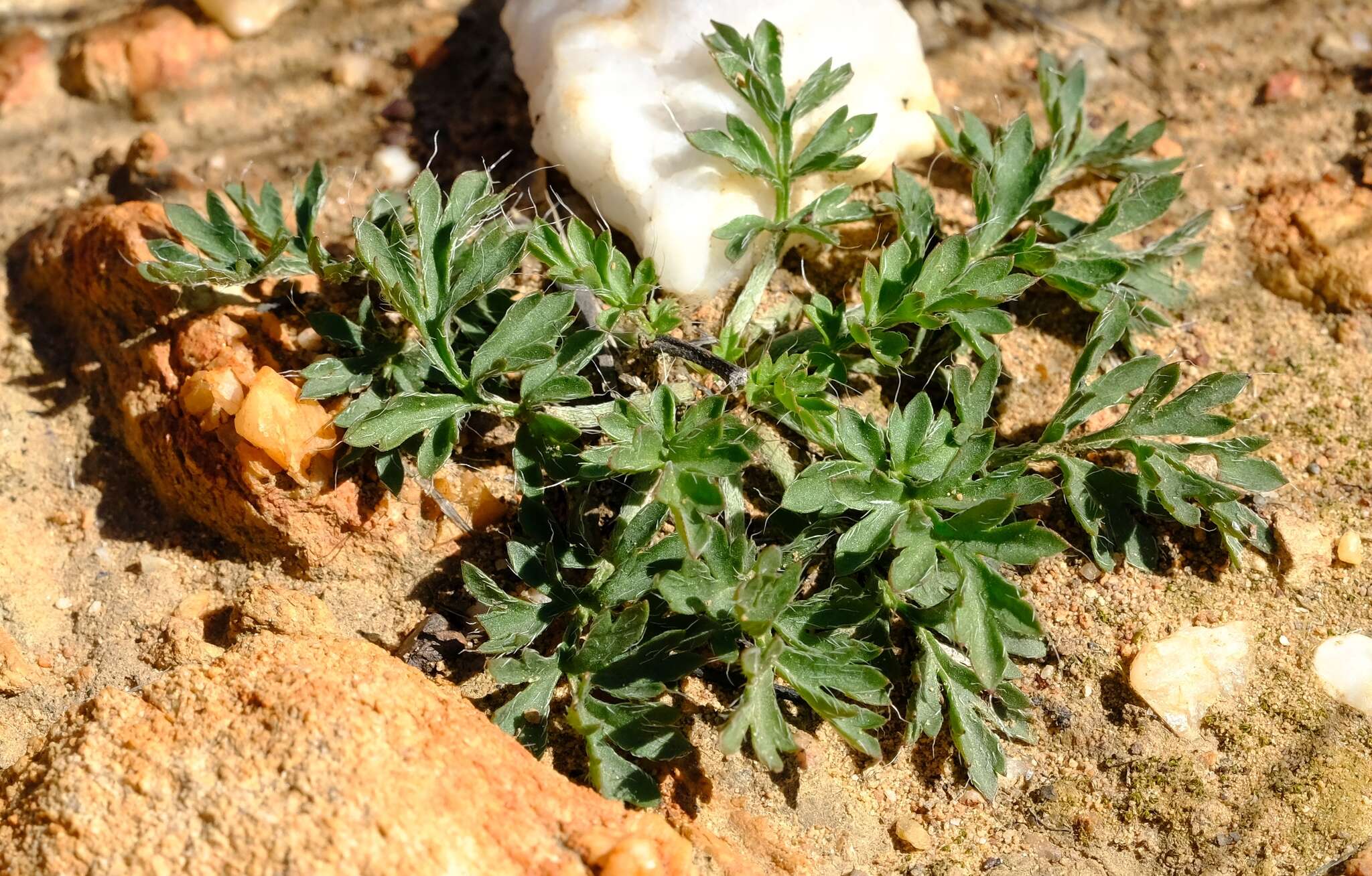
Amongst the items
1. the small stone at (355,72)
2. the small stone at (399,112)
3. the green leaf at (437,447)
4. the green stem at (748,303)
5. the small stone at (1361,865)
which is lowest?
the small stone at (1361,865)

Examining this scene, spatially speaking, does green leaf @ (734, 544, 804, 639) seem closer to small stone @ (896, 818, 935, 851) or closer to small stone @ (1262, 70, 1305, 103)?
Answer: small stone @ (896, 818, 935, 851)

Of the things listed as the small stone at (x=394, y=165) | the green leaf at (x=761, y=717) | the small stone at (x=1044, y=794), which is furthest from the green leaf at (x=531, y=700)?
the small stone at (x=394, y=165)

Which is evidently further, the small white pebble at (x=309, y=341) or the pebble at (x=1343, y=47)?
the pebble at (x=1343, y=47)

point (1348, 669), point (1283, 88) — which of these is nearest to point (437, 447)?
point (1348, 669)

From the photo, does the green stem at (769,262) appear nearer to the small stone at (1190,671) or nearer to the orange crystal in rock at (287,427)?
the orange crystal in rock at (287,427)

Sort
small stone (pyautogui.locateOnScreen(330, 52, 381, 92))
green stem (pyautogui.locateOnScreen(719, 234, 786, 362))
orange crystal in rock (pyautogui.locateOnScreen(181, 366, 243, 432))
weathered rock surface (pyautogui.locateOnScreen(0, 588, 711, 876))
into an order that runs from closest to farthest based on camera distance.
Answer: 1. weathered rock surface (pyautogui.locateOnScreen(0, 588, 711, 876))
2. orange crystal in rock (pyautogui.locateOnScreen(181, 366, 243, 432))
3. green stem (pyautogui.locateOnScreen(719, 234, 786, 362))
4. small stone (pyautogui.locateOnScreen(330, 52, 381, 92))

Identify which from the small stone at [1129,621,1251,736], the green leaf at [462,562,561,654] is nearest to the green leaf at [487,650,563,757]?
the green leaf at [462,562,561,654]
